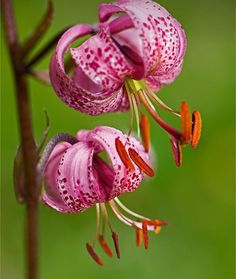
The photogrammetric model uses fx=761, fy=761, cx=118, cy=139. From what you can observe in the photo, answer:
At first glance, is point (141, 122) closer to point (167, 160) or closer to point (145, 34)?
point (145, 34)

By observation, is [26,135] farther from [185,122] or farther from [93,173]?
[185,122]

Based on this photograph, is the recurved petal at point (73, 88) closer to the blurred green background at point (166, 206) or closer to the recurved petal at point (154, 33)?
the recurved petal at point (154, 33)

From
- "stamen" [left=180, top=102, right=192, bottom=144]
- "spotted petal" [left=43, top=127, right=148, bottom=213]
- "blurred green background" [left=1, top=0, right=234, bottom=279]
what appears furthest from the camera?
"blurred green background" [left=1, top=0, right=234, bottom=279]

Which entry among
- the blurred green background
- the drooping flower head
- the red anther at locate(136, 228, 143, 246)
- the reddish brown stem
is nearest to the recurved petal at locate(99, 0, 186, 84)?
the drooping flower head

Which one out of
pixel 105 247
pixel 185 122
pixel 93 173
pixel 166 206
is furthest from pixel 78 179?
pixel 166 206

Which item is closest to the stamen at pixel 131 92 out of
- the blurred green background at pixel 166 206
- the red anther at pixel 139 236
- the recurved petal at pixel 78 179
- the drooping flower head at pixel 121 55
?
the drooping flower head at pixel 121 55

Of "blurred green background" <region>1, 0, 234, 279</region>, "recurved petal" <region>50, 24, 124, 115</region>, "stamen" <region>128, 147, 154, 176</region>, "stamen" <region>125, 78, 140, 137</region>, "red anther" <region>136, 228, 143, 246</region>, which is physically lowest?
"blurred green background" <region>1, 0, 234, 279</region>

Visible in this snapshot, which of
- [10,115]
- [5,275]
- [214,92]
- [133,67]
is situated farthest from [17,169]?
[214,92]

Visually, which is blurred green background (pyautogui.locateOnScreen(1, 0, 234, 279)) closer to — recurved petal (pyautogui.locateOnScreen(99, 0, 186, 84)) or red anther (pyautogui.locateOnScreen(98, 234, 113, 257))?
red anther (pyautogui.locateOnScreen(98, 234, 113, 257))
